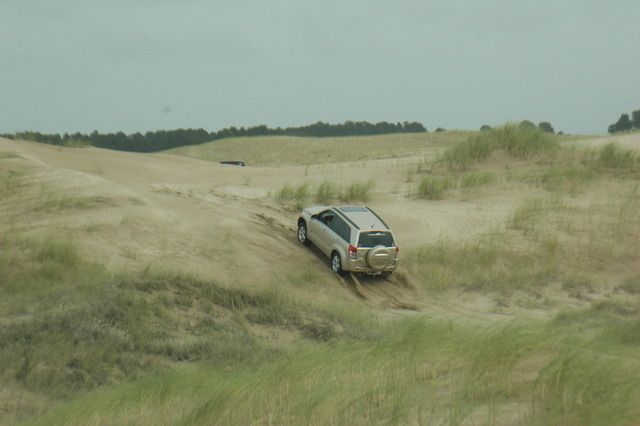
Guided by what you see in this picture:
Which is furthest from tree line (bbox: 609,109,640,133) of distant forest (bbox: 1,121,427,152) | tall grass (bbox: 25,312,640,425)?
tall grass (bbox: 25,312,640,425)

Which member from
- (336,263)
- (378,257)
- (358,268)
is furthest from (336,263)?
(378,257)

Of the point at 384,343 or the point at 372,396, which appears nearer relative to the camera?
the point at 372,396

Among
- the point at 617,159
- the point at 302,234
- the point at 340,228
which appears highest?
the point at 617,159

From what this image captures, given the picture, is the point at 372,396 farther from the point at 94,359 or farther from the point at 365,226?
the point at 365,226

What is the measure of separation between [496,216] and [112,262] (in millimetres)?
12935

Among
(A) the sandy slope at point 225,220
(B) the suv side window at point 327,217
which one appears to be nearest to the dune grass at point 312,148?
(A) the sandy slope at point 225,220

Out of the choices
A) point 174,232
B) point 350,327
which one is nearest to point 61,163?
point 174,232

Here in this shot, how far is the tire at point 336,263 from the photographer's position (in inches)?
813

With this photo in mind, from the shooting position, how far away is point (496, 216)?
2691cm

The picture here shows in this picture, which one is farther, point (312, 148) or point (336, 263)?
point (312, 148)

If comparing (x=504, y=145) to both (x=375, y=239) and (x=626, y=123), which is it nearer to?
(x=375, y=239)

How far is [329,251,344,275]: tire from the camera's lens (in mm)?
20656

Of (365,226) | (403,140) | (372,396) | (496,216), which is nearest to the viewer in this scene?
(372,396)

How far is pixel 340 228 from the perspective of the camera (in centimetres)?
2088
